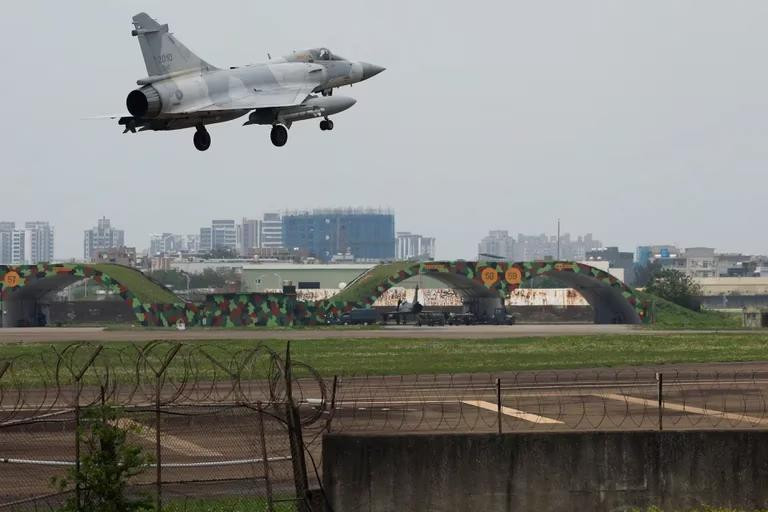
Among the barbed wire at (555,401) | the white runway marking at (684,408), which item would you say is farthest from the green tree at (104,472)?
the white runway marking at (684,408)

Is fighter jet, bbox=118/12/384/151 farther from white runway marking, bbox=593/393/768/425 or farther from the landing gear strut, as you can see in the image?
white runway marking, bbox=593/393/768/425

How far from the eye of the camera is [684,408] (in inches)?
1286

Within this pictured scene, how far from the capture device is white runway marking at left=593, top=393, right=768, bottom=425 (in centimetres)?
3072

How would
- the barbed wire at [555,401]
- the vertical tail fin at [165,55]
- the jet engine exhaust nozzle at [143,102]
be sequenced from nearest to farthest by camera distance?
the barbed wire at [555,401], the jet engine exhaust nozzle at [143,102], the vertical tail fin at [165,55]

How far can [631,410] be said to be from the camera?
32.8 metres

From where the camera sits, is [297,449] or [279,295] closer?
[297,449]

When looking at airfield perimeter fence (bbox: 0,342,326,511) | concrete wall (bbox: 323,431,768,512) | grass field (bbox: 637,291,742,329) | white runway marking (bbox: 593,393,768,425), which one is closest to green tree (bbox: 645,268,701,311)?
grass field (bbox: 637,291,742,329)

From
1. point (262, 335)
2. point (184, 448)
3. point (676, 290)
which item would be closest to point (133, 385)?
point (184, 448)

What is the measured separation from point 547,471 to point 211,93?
120 ft

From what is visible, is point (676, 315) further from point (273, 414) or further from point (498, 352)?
point (273, 414)

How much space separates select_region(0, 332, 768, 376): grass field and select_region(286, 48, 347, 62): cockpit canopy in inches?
540

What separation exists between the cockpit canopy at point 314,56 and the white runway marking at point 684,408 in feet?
99.2

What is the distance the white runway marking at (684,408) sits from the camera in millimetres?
30719

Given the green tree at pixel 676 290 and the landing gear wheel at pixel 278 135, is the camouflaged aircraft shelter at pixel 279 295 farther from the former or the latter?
the landing gear wheel at pixel 278 135
